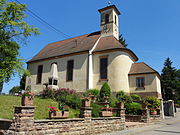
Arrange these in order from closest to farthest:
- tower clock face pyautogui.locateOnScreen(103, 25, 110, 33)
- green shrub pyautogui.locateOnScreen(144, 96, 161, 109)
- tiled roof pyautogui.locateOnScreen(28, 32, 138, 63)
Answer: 1. green shrub pyautogui.locateOnScreen(144, 96, 161, 109)
2. tiled roof pyautogui.locateOnScreen(28, 32, 138, 63)
3. tower clock face pyautogui.locateOnScreen(103, 25, 110, 33)

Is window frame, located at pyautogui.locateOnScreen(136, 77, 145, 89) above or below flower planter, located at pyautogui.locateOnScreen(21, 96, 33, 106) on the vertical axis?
above

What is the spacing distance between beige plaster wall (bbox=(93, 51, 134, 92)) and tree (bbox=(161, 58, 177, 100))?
24.1m

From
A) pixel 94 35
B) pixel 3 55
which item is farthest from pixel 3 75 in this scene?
pixel 94 35

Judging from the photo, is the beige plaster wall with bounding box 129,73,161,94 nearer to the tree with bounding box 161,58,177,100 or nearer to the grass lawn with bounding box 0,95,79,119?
the grass lawn with bounding box 0,95,79,119

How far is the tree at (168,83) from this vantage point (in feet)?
141

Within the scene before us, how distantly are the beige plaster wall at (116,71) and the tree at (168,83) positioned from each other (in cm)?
2413

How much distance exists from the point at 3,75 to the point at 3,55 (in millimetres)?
3169

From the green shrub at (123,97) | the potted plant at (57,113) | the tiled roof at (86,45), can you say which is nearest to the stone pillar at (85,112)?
the potted plant at (57,113)

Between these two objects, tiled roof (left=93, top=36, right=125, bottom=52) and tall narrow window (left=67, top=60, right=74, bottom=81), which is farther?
tall narrow window (left=67, top=60, right=74, bottom=81)

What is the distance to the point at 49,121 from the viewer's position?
22.6 ft

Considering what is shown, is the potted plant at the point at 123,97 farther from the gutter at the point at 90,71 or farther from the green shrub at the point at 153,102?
the gutter at the point at 90,71

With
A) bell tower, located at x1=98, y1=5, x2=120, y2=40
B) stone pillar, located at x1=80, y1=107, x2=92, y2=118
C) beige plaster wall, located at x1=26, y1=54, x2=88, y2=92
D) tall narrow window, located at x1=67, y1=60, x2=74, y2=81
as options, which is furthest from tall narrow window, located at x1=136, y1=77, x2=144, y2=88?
stone pillar, located at x1=80, y1=107, x2=92, y2=118

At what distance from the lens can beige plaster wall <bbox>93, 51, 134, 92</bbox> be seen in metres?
21.5

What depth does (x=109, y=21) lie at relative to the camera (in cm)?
2664
